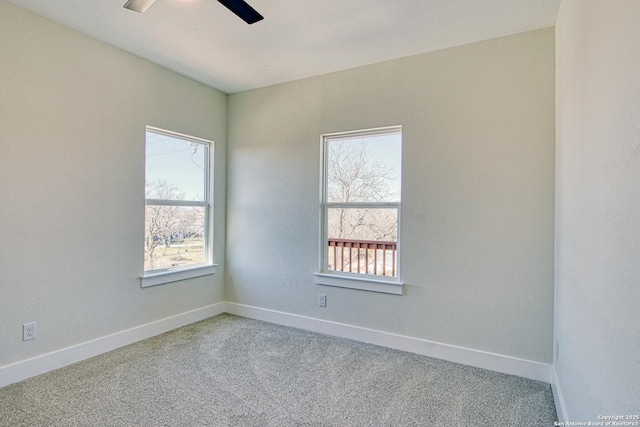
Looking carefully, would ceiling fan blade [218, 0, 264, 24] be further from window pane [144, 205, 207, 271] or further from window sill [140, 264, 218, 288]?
window sill [140, 264, 218, 288]

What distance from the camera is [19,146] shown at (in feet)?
7.84

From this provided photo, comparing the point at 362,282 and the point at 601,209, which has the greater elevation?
the point at 601,209

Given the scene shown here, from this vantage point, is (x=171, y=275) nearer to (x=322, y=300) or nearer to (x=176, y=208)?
(x=176, y=208)

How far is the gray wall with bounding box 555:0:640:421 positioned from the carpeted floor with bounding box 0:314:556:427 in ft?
1.76

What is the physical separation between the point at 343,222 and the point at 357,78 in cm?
142

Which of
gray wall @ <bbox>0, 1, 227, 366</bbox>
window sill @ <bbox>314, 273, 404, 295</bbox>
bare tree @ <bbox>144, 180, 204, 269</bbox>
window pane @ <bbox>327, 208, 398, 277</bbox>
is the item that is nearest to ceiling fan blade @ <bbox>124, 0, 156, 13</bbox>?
gray wall @ <bbox>0, 1, 227, 366</bbox>

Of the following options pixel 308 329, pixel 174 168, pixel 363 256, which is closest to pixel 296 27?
pixel 174 168

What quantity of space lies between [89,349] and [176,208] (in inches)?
57.5

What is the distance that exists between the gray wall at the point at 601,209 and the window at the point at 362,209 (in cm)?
137

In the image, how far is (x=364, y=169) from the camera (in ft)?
11.0

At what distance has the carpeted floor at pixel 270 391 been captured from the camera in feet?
6.56

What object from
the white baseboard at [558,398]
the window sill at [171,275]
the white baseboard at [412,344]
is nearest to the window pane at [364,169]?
the white baseboard at [412,344]

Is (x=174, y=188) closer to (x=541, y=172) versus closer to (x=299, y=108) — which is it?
(x=299, y=108)

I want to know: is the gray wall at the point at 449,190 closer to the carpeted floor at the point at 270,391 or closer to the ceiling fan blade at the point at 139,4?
the carpeted floor at the point at 270,391
